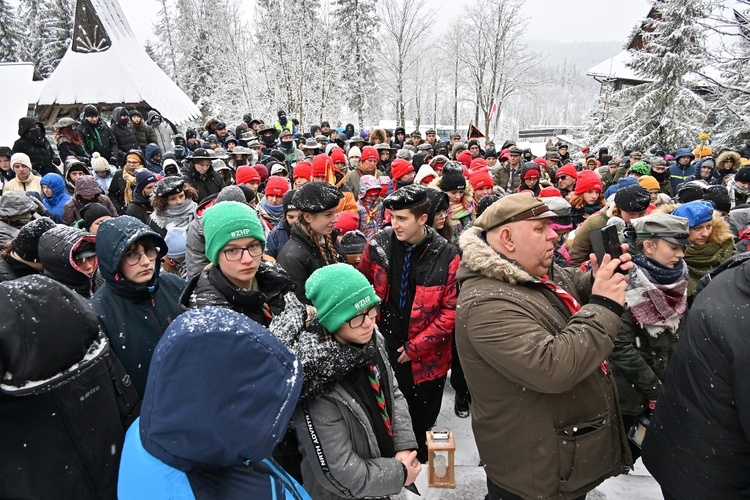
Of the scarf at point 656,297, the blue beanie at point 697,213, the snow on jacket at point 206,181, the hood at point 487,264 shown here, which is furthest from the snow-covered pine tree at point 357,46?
the hood at point 487,264

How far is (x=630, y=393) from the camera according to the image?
2.88m

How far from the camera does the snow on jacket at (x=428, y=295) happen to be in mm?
3307

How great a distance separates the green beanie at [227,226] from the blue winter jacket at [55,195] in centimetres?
560

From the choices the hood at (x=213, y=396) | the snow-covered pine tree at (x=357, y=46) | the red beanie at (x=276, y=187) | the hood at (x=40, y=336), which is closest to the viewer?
the hood at (x=213, y=396)

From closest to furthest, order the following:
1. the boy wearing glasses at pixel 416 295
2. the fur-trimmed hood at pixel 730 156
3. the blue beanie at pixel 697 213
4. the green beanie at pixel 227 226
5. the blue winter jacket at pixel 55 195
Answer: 1. the green beanie at pixel 227 226
2. the boy wearing glasses at pixel 416 295
3. the blue beanie at pixel 697 213
4. the blue winter jacket at pixel 55 195
5. the fur-trimmed hood at pixel 730 156

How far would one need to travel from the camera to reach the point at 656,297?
8.97ft

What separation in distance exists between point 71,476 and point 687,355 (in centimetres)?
251

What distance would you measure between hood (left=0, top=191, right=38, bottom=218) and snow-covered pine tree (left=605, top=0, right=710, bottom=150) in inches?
A: 919

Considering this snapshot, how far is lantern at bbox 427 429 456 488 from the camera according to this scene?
2818 millimetres

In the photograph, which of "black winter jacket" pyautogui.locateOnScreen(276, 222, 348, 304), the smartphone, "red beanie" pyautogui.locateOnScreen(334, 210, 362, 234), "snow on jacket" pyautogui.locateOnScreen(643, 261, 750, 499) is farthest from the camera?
"red beanie" pyautogui.locateOnScreen(334, 210, 362, 234)

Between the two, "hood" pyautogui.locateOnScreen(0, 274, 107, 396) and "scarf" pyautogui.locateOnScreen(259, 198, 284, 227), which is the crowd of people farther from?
"scarf" pyautogui.locateOnScreen(259, 198, 284, 227)

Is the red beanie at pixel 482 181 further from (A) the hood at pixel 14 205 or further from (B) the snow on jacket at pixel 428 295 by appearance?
(A) the hood at pixel 14 205

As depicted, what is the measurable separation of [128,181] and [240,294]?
21.2 feet

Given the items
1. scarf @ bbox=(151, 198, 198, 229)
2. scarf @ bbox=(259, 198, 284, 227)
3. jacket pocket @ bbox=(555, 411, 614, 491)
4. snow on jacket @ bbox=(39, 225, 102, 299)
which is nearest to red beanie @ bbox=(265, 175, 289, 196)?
scarf @ bbox=(259, 198, 284, 227)
